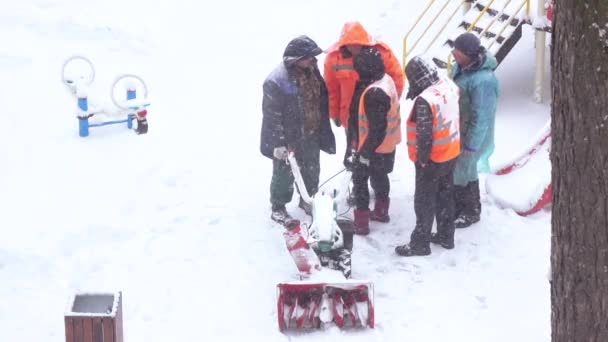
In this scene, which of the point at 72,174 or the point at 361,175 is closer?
the point at 361,175

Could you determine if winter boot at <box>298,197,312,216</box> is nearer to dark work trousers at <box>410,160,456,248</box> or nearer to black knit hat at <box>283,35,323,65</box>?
dark work trousers at <box>410,160,456,248</box>

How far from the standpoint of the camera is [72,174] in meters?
8.27

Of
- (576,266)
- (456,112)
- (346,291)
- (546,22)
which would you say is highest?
(546,22)

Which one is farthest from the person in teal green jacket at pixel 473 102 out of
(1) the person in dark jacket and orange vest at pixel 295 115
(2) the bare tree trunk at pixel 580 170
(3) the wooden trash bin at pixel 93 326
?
(2) the bare tree trunk at pixel 580 170

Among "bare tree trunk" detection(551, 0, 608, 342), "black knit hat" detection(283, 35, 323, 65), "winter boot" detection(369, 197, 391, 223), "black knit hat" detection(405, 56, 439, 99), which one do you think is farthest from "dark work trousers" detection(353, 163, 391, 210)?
"bare tree trunk" detection(551, 0, 608, 342)

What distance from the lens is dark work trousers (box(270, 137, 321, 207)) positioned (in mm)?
7191

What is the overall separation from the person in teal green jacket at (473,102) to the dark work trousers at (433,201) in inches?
12.0

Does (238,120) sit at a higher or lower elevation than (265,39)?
lower

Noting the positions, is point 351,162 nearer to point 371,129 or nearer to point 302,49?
point 371,129

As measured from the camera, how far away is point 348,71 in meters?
6.99

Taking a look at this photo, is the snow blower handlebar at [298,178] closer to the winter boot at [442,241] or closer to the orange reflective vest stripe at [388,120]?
the orange reflective vest stripe at [388,120]

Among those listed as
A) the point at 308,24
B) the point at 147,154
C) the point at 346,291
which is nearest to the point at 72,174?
the point at 147,154

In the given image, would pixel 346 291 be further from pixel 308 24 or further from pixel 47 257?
pixel 308 24

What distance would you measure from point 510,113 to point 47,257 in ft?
17.1
